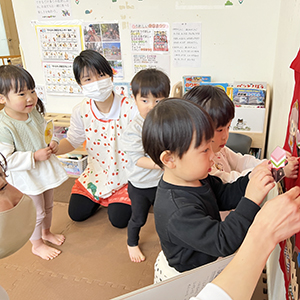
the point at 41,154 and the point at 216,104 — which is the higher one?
the point at 216,104

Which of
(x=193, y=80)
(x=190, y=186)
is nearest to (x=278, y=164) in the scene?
(x=190, y=186)

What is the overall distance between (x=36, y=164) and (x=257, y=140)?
56.2 inches

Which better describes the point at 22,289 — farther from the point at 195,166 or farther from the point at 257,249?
the point at 257,249

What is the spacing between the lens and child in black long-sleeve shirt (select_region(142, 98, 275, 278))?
25.5 inches

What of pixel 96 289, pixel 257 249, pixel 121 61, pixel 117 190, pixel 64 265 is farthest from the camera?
pixel 121 61

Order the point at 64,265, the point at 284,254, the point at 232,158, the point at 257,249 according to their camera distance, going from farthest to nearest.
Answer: the point at 64,265 → the point at 232,158 → the point at 284,254 → the point at 257,249

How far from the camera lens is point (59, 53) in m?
2.53

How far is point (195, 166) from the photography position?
28.1 inches

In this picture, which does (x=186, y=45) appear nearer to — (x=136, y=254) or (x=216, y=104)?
(x=216, y=104)

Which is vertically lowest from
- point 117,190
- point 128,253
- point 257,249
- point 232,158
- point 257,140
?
point 128,253

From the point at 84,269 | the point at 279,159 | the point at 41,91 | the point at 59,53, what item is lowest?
the point at 84,269

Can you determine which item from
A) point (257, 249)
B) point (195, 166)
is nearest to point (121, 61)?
point (195, 166)

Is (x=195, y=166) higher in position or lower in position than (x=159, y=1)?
lower

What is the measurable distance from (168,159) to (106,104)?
1070 mm
